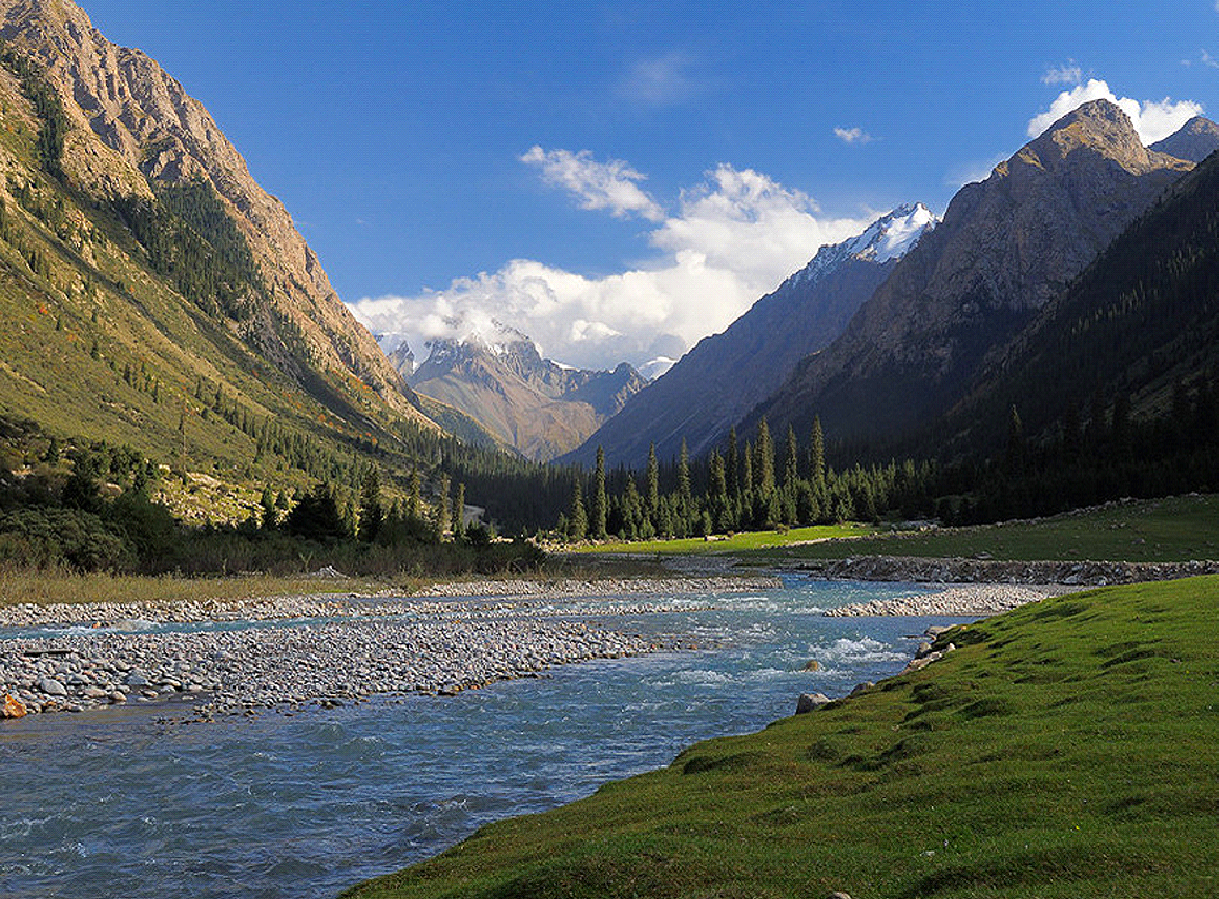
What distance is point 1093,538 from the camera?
6731 cm

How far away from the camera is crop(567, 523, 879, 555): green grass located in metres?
117

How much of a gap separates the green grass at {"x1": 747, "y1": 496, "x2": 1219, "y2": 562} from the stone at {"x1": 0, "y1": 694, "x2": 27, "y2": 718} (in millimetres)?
65385

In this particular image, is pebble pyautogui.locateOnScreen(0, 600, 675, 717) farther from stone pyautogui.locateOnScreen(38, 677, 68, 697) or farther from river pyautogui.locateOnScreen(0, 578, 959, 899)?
river pyautogui.locateOnScreen(0, 578, 959, 899)

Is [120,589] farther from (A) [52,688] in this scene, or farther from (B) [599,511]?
(B) [599,511]

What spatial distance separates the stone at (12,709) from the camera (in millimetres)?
20547

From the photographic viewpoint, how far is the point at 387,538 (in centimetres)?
8988

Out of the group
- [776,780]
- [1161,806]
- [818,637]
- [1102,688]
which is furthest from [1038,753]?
[818,637]

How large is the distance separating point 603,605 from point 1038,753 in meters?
47.0

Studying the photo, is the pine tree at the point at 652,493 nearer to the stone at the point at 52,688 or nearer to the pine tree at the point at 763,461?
the pine tree at the point at 763,461

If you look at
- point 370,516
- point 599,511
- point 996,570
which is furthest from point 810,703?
point 599,511

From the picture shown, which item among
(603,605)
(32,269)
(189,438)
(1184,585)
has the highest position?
(32,269)

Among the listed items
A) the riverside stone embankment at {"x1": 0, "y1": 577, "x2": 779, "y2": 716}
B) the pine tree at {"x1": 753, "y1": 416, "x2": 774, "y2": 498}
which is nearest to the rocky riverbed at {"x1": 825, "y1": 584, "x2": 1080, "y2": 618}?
the riverside stone embankment at {"x1": 0, "y1": 577, "x2": 779, "y2": 716}

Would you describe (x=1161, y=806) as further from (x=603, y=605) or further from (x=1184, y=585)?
(x=603, y=605)

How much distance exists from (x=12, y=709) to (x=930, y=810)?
2304 cm
